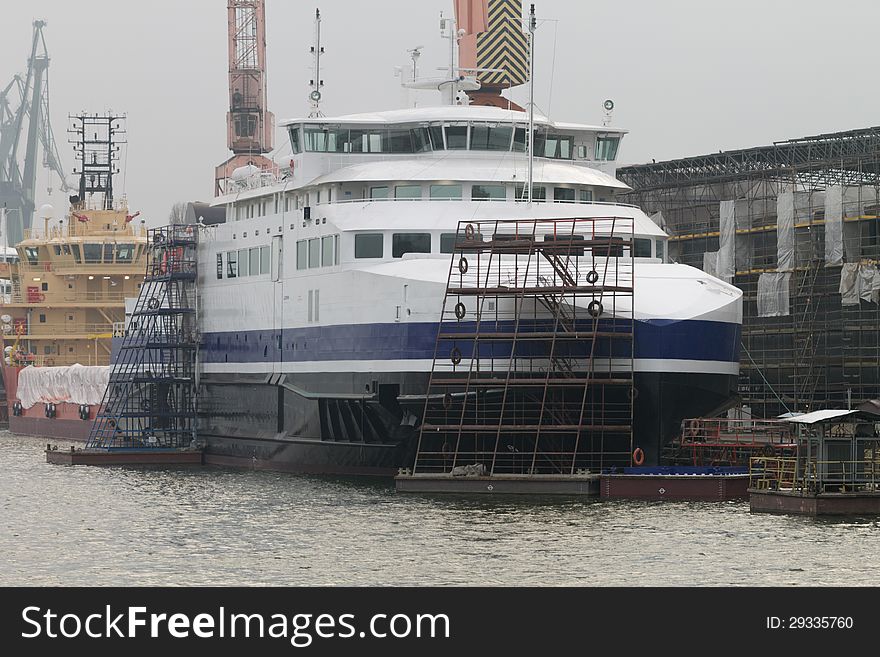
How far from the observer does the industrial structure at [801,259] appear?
58.3 metres

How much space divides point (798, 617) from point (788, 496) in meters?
13.5

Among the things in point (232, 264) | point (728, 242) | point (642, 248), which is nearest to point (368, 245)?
point (642, 248)

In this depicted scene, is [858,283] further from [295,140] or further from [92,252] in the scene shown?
→ [92,252]

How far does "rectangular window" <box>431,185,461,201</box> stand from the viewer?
48.6m

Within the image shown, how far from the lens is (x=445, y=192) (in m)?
48.6

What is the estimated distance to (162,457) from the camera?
2238 inches

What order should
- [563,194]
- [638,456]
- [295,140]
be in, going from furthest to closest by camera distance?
[295,140] → [563,194] → [638,456]

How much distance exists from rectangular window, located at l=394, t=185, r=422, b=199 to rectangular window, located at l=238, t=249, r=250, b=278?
7353mm

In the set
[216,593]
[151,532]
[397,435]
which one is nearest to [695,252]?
[397,435]

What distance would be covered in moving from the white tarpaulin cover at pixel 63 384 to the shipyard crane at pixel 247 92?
19.2 meters

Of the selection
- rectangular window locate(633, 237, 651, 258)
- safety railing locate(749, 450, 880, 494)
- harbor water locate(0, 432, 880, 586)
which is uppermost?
rectangular window locate(633, 237, 651, 258)

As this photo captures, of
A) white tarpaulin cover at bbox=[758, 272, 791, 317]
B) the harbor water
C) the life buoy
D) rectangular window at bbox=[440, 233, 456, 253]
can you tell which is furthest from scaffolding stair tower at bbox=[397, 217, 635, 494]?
white tarpaulin cover at bbox=[758, 272, 791, 317]

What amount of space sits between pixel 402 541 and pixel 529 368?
9.90m

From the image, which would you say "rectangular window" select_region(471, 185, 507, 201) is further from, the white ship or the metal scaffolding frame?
the metal scaffolding frame
